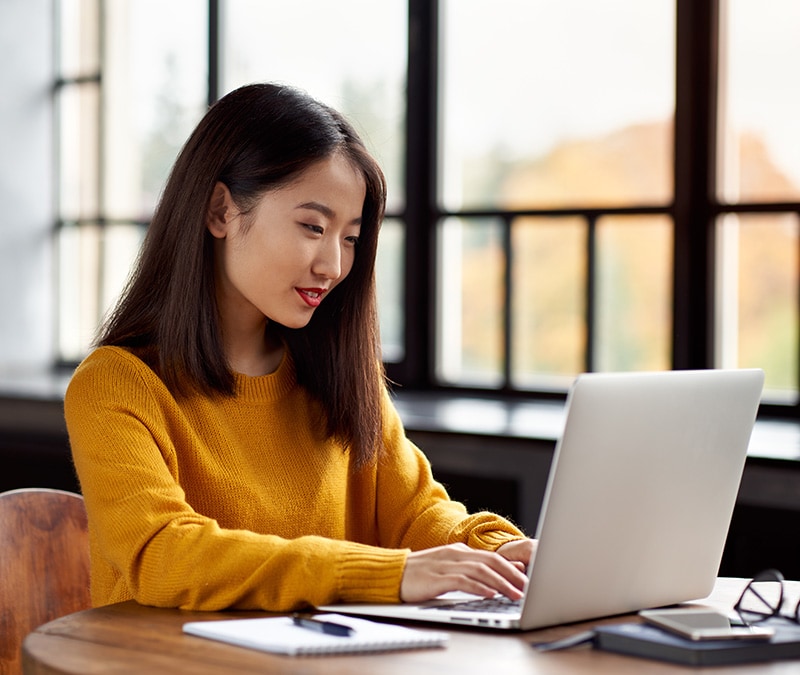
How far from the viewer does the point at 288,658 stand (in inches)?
44.7

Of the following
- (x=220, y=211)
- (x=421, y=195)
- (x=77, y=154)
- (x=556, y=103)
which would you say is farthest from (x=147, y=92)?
(x=220, y=211)

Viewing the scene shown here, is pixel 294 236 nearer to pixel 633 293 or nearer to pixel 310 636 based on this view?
pixel 310 636

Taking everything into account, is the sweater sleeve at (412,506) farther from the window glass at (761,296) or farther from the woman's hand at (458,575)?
the window glass at (761,296)

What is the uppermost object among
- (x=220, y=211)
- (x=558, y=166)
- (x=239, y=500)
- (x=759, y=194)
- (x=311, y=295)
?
(x=558, y=166)

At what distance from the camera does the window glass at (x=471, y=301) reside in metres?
3.68

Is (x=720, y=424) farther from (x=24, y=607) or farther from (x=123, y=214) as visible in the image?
(x=123, y=214)

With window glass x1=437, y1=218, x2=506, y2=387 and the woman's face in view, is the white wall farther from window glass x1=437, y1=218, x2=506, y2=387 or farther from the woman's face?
the woman's face

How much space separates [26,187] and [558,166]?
215 cm

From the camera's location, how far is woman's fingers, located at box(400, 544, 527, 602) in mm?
1286

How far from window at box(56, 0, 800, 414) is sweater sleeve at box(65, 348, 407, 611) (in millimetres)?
2083

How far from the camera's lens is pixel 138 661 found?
114 centimetres

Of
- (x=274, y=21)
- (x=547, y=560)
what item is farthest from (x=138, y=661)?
(x=274, y=21)

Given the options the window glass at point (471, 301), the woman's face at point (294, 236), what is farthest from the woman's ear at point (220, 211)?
the window glass at point (471, 301)

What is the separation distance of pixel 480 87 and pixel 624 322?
2.76ft
